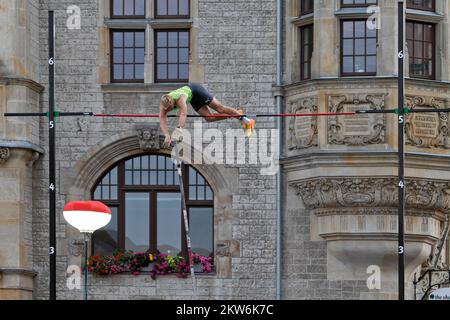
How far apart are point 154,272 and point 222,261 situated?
1328 mm

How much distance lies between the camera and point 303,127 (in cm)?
2367

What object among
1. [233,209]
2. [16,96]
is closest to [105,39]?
[16,96]

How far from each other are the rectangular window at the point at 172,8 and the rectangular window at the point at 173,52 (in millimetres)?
353

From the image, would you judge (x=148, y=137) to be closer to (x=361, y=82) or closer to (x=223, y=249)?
(x=223, y=249)

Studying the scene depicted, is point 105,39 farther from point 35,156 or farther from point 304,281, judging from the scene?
point 304,281

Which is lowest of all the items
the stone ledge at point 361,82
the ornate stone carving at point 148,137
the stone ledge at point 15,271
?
the stone ledge at point 15,271

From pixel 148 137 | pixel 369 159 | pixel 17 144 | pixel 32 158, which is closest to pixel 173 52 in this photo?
pixel 148 137

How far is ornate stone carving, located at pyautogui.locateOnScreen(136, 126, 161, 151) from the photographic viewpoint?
24250 mm

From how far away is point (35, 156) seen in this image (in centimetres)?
2402

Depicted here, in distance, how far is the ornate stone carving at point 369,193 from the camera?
23.1 metres

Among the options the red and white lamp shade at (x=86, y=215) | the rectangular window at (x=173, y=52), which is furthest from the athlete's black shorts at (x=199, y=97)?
the rectangular window at (x=173, y=52)

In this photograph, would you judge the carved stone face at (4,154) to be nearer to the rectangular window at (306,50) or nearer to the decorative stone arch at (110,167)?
the decorative stone arch at (110,167)

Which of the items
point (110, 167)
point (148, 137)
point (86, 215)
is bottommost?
point (86, 215)

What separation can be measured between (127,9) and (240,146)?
3.52 meters
